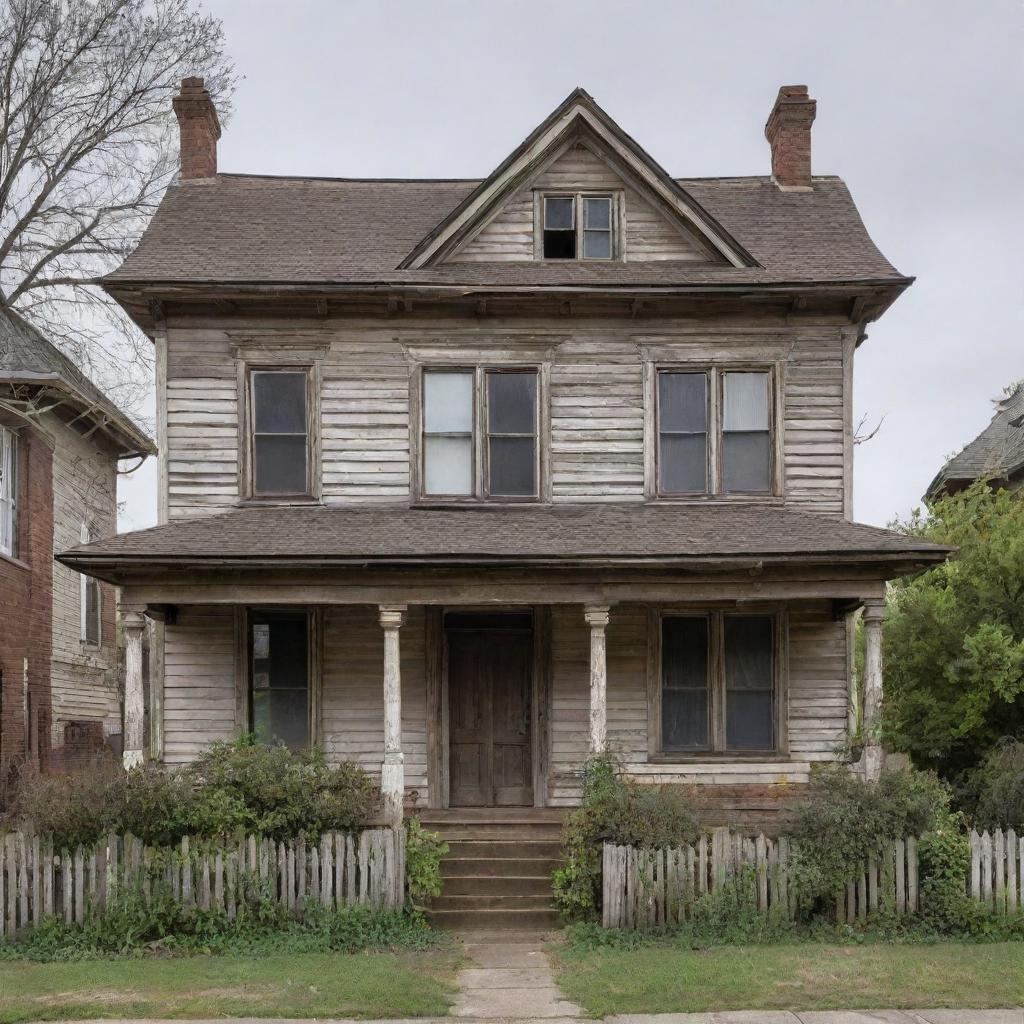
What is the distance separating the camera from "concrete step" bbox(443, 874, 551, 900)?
42.5 feet

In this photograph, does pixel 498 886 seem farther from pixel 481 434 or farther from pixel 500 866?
pixel 481 434

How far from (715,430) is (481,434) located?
3.02 meters

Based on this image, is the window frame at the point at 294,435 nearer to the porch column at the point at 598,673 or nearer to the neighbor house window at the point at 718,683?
the porch column at the point at 598,673

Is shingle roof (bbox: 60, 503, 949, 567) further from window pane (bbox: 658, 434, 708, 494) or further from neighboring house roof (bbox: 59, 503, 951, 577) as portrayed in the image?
window pane (bbox: 658, 434, 708, 494)

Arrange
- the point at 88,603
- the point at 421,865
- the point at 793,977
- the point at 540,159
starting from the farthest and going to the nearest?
the point at 88,603 < the point at 540,159 < the point at 421,865 < the point at 793,977

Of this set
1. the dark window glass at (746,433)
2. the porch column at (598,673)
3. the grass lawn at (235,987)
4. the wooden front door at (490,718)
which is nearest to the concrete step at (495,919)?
the grass lawn at (235,987)

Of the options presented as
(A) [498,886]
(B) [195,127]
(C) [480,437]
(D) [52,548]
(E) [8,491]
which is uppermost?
(B) [195,127]

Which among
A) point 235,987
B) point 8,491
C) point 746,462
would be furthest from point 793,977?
point 8,491

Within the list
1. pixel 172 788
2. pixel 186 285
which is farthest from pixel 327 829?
pixel 186 285

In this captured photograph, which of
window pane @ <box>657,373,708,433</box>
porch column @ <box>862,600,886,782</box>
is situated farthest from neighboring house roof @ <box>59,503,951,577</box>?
window pane @ <box>657,373,708,433</box>

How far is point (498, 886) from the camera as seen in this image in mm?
13023

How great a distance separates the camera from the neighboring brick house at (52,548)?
18359mm

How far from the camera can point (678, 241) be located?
15781 millimetres

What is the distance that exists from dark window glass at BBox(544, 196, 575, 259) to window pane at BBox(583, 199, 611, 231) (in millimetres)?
190
